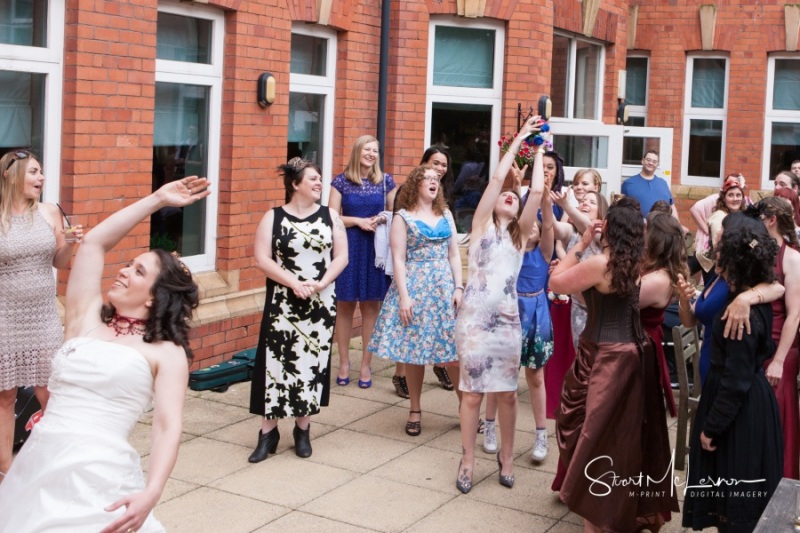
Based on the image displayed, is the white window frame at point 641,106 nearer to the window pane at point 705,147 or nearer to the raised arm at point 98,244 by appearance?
the window pane at point 705,147

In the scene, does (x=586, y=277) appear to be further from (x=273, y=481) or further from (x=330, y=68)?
(x=330, y=68)

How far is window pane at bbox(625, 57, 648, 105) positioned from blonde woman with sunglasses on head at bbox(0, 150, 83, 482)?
12357 mm

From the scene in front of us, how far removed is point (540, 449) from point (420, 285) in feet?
4.51

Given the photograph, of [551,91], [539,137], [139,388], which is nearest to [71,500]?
[139,388]

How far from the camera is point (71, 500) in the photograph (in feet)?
12.4

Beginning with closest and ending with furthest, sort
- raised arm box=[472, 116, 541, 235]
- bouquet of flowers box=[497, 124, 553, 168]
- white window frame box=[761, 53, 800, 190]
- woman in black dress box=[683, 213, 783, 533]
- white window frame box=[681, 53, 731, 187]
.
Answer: woman in black dress box=[683, 213, 783, 533], raised arm box=[472, 116, 541, 235], bouquet of flowers box=[497, 124, 553, 168], white window frame box=[761, 53, 800, 190], white window frame box=[681, 53, 731, 187]

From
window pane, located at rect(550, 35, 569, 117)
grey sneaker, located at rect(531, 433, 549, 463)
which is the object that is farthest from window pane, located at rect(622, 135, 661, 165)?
grey sneaker, located at rect(531, 433, 549, 463)

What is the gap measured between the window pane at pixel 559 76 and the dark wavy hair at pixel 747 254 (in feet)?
25.6

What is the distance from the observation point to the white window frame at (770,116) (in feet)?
54.5

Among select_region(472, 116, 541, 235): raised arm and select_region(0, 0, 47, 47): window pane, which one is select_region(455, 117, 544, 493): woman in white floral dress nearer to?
select_region(472, 116, 541, 235): raised arm

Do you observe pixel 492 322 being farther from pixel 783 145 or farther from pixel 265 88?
pixel 783 145

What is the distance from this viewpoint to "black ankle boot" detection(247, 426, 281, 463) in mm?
7125

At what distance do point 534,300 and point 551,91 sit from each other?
20.7 ft

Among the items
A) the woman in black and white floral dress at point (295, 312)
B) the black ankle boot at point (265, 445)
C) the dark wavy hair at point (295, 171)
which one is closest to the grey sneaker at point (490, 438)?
the woman in black and white floral dress at point (295, 312)
